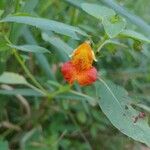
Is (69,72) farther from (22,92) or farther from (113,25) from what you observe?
(22,92)

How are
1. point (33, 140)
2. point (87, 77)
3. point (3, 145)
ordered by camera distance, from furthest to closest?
point (33, 140) → point (3, 145) → point (87, 77)

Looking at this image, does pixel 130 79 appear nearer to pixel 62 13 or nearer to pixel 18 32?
pixel 62 13

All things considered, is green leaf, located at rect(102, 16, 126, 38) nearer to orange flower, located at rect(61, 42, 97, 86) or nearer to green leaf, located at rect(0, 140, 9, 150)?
orange flower, located at rect(61, 42, 97, 86)

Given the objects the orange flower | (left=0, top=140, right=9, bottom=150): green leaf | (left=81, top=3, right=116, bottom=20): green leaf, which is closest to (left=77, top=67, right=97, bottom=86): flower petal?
the orange flower

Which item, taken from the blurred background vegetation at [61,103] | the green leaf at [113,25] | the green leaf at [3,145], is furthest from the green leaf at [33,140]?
the green leaf at [113,25]

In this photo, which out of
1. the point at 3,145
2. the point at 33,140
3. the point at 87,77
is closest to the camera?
the point at 87,77

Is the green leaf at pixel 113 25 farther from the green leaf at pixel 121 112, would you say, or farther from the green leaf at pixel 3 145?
the green leaf at pixel 3 145

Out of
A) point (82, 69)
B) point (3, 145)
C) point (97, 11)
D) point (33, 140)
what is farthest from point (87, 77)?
point (33, 140)
